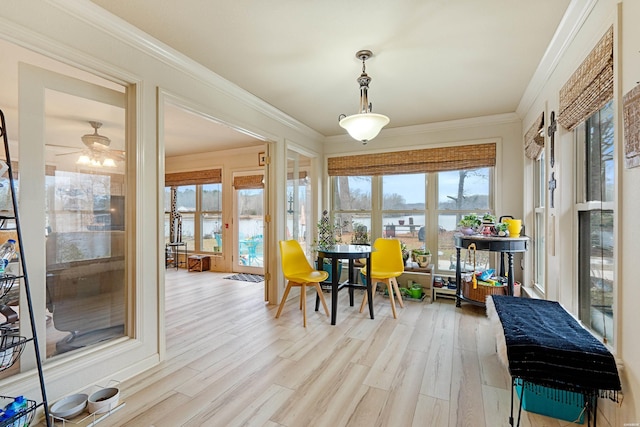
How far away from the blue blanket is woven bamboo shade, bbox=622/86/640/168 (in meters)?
0.94

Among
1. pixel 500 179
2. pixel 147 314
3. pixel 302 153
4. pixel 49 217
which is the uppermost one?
pixel 302 153

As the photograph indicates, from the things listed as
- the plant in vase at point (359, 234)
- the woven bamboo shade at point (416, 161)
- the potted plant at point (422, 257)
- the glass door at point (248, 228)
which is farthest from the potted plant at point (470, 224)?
the glass door at point (248, 228)

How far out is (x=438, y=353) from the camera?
2.50 meters

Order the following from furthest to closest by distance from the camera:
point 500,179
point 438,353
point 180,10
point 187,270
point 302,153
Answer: point 187,270 → point 302,153 → point 500,179 → point 438,353 → point 180,10

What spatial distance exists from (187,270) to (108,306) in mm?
4416

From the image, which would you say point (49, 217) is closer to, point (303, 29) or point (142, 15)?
point (142, 15)

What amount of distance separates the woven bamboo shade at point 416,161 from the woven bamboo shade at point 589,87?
181 centimetres

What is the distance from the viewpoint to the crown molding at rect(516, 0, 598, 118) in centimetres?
182

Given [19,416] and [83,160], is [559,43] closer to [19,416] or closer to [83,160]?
[83,160]

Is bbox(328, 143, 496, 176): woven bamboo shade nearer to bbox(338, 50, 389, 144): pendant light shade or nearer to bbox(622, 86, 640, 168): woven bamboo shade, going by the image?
bbox(338, 50, 389, 144): pendant light shade

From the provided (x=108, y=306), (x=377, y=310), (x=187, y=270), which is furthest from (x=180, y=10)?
(x=187, y=270)

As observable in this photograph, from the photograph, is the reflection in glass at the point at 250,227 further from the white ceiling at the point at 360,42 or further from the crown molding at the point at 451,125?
the white ceiling at the point at 360,42

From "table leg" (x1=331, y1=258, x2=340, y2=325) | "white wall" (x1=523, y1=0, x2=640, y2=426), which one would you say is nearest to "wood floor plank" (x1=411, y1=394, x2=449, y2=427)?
"white wall" (x1=523, y1=0, x2=640, y2=426)

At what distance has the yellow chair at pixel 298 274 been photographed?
3.21 metres
